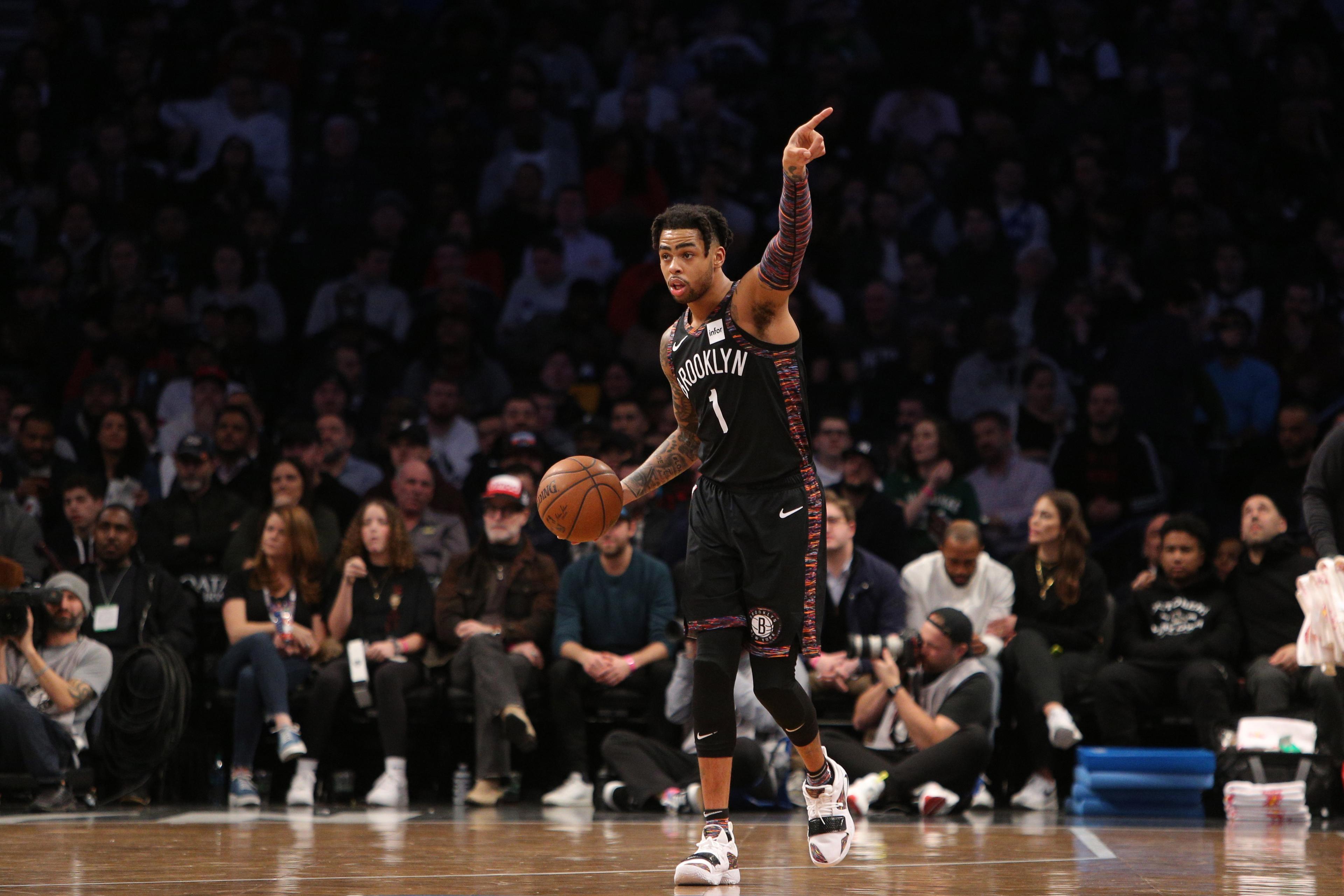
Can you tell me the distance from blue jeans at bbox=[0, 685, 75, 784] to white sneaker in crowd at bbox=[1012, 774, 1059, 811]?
17.2 feet

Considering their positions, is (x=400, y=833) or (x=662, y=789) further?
(x=662, y=789)

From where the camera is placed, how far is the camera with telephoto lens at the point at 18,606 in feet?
27.8

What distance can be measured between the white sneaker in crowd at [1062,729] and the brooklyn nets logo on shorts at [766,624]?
3757 millimetres

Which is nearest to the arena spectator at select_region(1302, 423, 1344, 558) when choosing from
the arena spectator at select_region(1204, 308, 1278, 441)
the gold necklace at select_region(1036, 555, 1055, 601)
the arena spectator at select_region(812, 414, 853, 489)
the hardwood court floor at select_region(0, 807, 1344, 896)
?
the hardwood court floor at select_region(0, 807, 1344, 896)

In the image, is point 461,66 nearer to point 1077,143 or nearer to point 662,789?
point 1077,143

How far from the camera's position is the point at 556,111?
46.8 feet

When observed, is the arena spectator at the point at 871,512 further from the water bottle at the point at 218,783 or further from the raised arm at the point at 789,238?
the raised arm at the point at 789,238

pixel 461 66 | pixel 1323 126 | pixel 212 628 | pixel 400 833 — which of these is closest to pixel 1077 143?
pixel 1323 126

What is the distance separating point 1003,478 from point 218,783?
544 cm

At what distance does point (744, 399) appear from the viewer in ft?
17.1

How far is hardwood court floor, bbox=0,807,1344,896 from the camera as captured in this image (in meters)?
4.88

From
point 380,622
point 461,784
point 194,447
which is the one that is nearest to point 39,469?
point 194,447

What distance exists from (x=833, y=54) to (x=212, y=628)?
788cm

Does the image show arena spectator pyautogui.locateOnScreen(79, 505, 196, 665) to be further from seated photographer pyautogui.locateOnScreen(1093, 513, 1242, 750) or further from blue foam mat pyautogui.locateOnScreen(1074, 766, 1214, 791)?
seated photographer pyautogui.locateOnScreen(1093, 513, 1242, 750)
